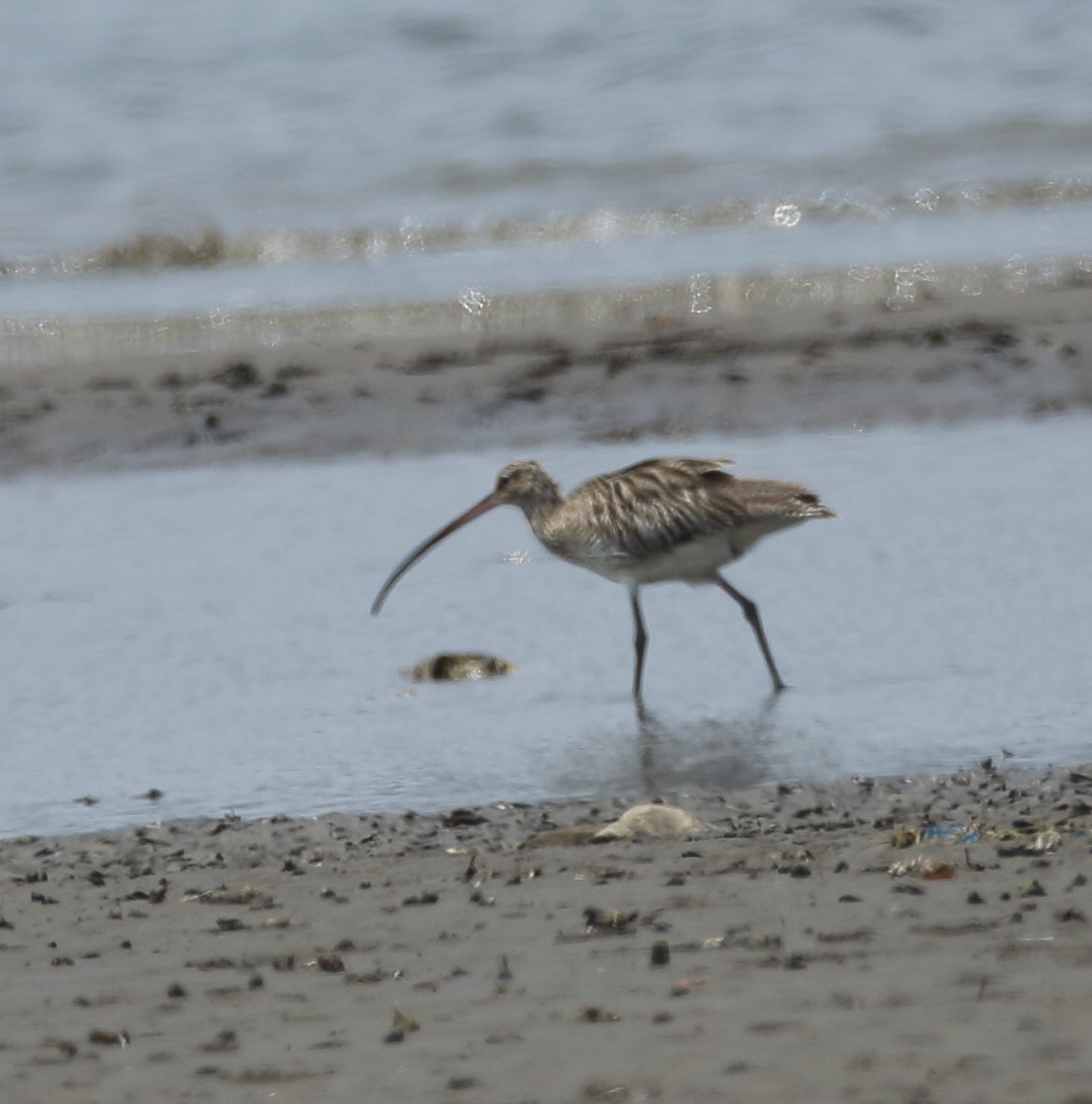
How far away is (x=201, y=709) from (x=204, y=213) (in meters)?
13.0

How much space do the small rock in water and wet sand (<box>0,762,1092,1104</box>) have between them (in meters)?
1.61

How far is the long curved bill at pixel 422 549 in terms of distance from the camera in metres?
8.20

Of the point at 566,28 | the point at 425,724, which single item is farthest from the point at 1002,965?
the point at 566,28

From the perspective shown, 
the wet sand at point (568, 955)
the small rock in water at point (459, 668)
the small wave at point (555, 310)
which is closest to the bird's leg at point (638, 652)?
the small rock in water at point (459, 668)

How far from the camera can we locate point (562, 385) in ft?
40.5

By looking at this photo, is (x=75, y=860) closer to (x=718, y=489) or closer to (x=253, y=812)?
(x=253, y=812)

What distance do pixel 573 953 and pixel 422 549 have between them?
164 inches

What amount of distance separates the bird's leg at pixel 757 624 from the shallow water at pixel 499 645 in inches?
3.0

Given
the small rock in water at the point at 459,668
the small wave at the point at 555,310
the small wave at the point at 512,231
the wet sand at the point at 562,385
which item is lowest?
the small rock in water at the point at 459,668

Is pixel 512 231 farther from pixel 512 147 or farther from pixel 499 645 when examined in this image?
pixel 499 645

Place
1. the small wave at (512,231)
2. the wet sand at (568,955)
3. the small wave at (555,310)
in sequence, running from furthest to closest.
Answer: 1. the small wave at (512,231)
2. the small wave at (555,310)
3. the wet sand at (568,955)

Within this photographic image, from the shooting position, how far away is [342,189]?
20.3 meters

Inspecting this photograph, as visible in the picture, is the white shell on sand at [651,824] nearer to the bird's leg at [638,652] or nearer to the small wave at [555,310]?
the bird's leg at [638,652]

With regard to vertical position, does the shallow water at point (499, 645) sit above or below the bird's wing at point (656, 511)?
below
